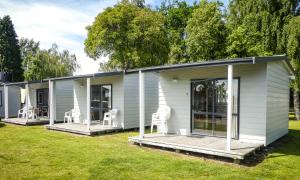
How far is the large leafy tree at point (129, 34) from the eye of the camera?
1869cm

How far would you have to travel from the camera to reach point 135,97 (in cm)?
1146

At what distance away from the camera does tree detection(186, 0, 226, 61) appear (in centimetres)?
1989

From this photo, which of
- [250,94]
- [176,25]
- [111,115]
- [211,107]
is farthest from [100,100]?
[176,25]

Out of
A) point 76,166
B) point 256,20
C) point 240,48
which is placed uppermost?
point 256,20

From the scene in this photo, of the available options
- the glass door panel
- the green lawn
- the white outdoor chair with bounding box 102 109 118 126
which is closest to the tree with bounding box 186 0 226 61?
the white outdoor chair with bounding box 102 109 118 126

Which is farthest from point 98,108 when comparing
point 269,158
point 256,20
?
point 256,20

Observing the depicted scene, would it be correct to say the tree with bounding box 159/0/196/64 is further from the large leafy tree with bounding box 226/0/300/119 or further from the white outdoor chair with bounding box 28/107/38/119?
the white outdoor chair with bounding box 28/107/38/119

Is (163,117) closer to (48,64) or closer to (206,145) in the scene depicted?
(206,145)

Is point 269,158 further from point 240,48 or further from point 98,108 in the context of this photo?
point 240,48

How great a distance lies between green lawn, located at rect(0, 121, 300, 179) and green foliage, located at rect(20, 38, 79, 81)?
82.9 feet

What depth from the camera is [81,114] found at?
1295 cm

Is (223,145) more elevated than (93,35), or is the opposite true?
(93,35)

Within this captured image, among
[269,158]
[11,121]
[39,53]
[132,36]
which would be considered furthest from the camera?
Result: [39,53]

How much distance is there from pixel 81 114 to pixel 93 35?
28.4 ft
